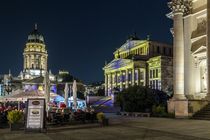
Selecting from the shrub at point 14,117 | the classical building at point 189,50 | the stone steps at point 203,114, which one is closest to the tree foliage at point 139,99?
the classical building at point 189,50

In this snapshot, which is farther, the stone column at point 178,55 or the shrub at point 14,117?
the stone column at point 178,55

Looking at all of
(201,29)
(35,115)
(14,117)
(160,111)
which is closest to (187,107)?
(160,111)

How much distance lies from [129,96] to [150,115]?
625 centimetres

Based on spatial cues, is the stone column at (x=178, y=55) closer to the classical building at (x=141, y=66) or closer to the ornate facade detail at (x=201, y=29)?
the ornate facade detail at (x=201, y=29)

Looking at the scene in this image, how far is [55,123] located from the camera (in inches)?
1053

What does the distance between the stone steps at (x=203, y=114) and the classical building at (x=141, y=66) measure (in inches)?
2543

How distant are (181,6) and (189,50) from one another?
502 centimetres

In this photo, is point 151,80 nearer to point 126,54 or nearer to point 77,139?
point 126,54

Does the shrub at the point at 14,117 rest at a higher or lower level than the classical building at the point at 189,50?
lower

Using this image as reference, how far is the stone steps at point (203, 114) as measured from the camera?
29.9m

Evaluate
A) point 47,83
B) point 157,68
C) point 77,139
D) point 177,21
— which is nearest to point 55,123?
point 47,83

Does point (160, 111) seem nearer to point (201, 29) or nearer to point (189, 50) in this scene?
point (189, 50)

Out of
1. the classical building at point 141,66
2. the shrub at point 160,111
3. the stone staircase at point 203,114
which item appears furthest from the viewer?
the classical building at point 141,66

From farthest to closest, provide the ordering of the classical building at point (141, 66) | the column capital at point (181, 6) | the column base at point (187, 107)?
the classical building at point (141, 66), the column capital at point (181, 6), the column base at point (187, 107)
